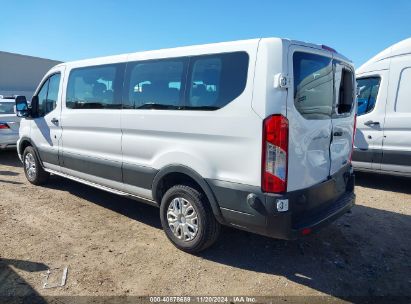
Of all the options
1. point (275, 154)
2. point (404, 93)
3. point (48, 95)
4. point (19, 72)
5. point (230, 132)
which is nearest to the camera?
point (275, 154)

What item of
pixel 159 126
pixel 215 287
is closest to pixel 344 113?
pixel 159 126

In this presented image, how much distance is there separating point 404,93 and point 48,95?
600cm

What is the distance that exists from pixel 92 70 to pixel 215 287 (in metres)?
3.38

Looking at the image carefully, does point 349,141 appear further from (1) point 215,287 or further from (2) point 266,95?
(1) point 215,287

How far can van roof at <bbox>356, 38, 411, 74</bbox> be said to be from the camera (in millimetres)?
6062

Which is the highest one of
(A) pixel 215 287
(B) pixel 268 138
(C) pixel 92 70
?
(C) pixel 92 70

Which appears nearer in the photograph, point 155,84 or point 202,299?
point 202,299

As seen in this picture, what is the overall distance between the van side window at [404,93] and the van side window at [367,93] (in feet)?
1.28

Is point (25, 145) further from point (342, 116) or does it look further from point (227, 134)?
point (342, 116)

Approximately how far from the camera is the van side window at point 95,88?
450 centimetres

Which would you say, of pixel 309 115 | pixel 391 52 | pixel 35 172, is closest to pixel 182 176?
pixel 309 115

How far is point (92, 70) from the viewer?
16.2 ft

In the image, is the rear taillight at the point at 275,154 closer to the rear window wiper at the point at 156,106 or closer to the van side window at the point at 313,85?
the van side window at the point at 313,85

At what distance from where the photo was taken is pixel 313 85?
11.0 feet
